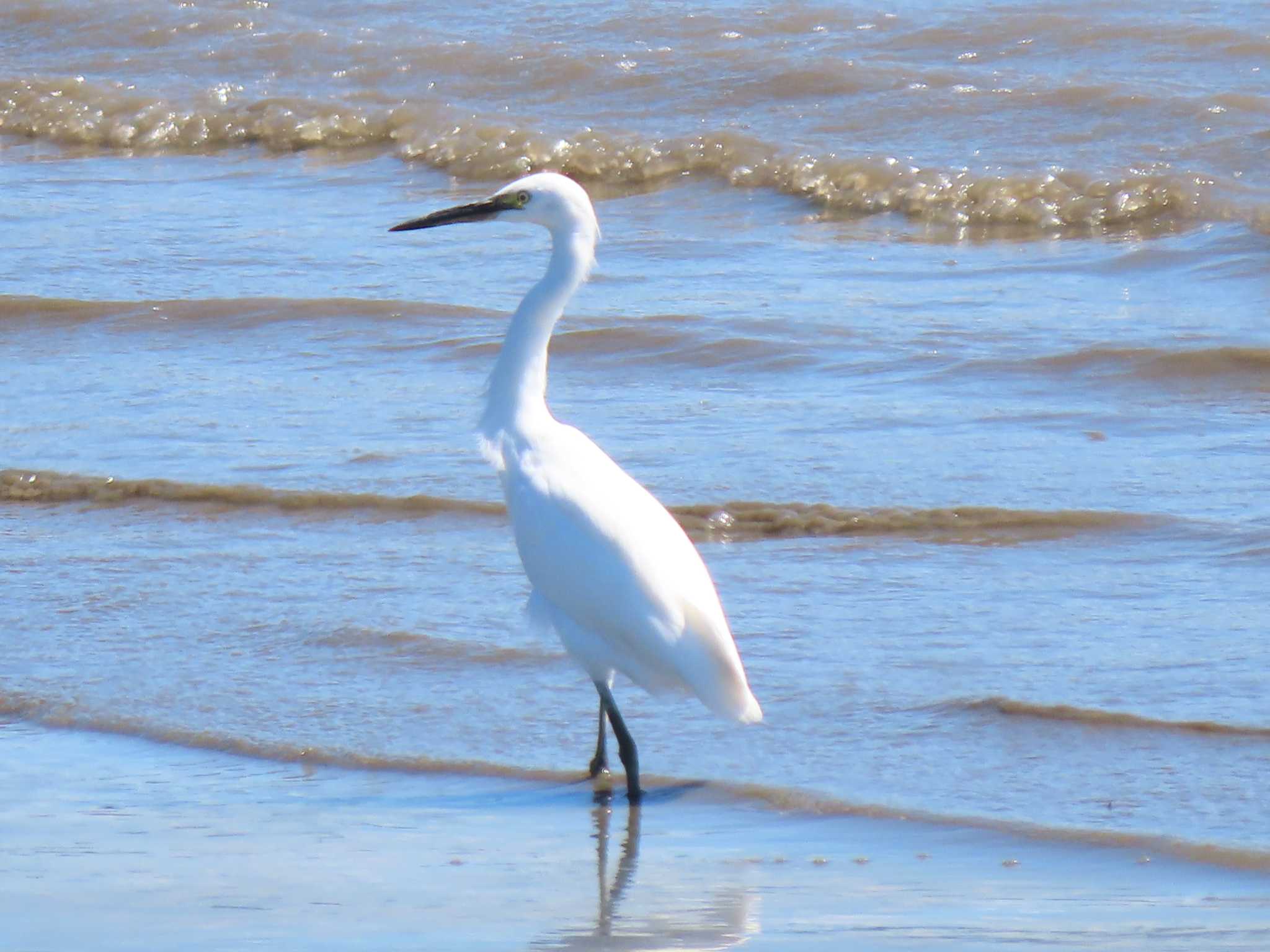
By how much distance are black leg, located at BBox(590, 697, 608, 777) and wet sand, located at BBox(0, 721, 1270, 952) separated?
0.14 ft

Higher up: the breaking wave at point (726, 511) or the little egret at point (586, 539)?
the little egret at point (586, 539)

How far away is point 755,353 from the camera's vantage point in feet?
21.9

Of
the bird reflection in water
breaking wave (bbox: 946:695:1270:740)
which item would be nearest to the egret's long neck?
breaking wave (bbox: 946:695:1270:740)

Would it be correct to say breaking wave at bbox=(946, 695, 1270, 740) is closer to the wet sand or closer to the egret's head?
the wet sand

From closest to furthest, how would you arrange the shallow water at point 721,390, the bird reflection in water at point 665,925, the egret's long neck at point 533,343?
1. the bird reflection in water at point 665,925
2. the shallow water at point 721,390
3. the egret's long neck at point 533,343

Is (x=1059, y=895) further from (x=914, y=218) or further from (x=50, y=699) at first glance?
(x=914, y=218)

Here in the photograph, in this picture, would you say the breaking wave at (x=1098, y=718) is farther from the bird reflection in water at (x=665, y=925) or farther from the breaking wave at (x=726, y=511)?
the breaking wave at (x=726, y=511)

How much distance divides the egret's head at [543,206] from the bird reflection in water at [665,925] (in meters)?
1.53

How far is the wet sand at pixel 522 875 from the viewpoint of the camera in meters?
2.90

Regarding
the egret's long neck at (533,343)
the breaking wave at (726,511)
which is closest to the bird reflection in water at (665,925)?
the egret's long neck at (533,343)

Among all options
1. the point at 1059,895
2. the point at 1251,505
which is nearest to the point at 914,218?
the point at 1251,505

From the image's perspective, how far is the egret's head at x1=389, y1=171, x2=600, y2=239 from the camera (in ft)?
13.7

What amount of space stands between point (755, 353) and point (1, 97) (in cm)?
728

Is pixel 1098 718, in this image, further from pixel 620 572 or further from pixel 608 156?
pixel 608 156
